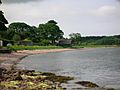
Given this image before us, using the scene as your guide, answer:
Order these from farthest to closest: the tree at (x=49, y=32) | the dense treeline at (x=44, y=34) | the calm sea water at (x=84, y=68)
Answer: the tree at (x=49, y=32) < the dense treeline at (x=44, y=34) < the calm sea water at (x=84, y=68)

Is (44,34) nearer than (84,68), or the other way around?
(84,68)

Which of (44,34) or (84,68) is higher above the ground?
(44,34)

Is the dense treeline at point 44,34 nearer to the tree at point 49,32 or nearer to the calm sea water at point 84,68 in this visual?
the tree at point 49,32

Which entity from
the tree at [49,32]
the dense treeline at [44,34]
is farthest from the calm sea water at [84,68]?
the tree at [49,32]

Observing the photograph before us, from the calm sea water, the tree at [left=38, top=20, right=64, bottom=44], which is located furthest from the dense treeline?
the calm sea water

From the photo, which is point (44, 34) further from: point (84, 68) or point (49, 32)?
point (84, 68)

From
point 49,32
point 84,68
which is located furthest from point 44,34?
point 84,68

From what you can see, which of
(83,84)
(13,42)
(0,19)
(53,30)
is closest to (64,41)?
(53,30)

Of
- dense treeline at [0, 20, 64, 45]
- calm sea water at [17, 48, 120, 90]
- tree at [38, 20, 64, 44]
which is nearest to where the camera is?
calm sea water at [17, 48, 120, 90]

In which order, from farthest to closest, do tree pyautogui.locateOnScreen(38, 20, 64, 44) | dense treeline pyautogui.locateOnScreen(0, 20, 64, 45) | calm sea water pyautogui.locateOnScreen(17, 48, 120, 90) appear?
tree pyautogui.locateOnScreen(38, 20, 64, 44) < dense treeline pyautogui.locateOnScreen(0, 20, 64, 45) < calm sea water pyautogui.locateOnScreen(17, 48, 120, 90)

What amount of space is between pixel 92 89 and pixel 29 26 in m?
168

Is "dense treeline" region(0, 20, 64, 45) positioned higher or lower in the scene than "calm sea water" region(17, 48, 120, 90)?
higher

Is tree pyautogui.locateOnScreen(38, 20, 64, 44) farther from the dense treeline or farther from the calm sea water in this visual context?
the calm sea water

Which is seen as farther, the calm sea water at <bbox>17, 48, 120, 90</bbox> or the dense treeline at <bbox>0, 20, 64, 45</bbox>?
the dense treeline at <bbox>0, 20, 64, 45</bbox>
